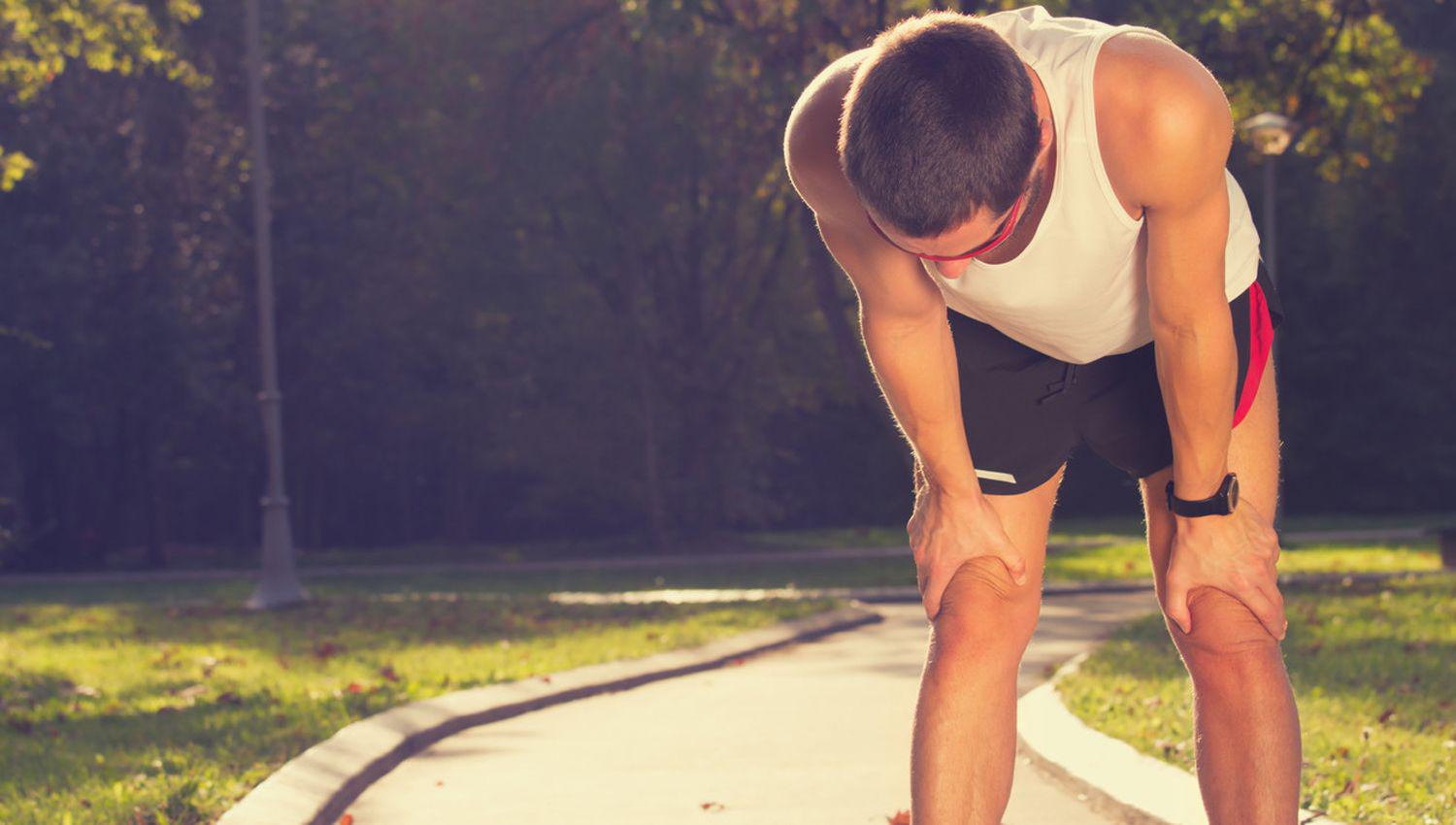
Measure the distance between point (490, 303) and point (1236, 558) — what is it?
85.3 feet

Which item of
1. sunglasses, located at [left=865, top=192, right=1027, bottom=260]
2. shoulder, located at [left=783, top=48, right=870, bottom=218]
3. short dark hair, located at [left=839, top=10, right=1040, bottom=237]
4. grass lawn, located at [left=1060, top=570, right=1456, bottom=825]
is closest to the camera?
short dark hair, located at [left=839, top=10, right=1040, bottom=237]

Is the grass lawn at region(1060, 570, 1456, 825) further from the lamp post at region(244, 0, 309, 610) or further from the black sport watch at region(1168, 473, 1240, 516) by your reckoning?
the lamp post at region(244, 0, 309, 610)

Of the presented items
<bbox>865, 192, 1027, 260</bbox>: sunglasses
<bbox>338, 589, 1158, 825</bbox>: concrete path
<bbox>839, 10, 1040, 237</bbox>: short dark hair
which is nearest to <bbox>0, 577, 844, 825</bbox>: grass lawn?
<bbox>338, 589, 1158, 825</bbox>: concrete path

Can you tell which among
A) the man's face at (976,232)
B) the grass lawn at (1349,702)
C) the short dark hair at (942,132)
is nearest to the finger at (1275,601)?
the man's face at (976,232)

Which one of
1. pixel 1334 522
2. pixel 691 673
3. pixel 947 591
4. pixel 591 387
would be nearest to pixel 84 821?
pixel 947 591

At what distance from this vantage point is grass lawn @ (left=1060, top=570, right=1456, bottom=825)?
5.20m

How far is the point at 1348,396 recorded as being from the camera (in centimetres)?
3247

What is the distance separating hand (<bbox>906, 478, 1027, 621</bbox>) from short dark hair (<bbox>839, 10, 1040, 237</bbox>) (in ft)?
2.99

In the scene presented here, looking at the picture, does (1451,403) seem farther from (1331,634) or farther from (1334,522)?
(1331,634)

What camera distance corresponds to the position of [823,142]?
300 centimetres

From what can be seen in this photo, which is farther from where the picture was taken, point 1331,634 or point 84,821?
point 1331,634

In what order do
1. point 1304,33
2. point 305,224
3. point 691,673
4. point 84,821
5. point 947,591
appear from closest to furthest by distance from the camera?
point 947,591, point 84,821, point 691,673, point 1304,33, point 305,224

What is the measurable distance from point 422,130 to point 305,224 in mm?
2437

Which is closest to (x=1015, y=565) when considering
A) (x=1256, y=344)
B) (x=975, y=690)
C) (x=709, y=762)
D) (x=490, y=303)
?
(x=975, y=690)
